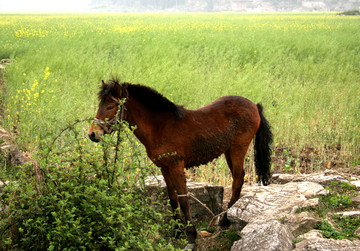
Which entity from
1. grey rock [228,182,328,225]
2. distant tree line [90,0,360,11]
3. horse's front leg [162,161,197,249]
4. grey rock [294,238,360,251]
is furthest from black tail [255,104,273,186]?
distant tree line [90,0,360,11]

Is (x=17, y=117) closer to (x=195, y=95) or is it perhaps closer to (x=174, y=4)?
(x=195, y=95)

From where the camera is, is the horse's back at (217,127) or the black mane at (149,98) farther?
the horse's back at (217,127)

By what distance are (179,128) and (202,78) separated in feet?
24.9

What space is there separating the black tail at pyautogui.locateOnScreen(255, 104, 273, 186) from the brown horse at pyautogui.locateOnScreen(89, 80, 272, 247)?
212mm

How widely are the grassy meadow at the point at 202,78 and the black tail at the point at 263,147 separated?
3.47ft

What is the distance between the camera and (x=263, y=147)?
187 inches

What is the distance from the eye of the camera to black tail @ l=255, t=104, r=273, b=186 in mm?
4676

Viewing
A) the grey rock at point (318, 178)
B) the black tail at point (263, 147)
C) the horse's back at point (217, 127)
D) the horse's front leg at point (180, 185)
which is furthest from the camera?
the grey rock at point (318, 178)

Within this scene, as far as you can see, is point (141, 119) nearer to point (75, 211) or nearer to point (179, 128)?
point (179, 128)

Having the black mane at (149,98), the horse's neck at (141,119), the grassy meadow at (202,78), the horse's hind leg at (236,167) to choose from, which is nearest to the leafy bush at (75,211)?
the grassy meadow at (202,78)

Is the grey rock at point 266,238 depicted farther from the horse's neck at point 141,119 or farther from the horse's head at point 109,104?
the horse's head at point 109,104

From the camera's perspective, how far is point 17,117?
743 cm

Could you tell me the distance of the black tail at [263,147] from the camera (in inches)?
184

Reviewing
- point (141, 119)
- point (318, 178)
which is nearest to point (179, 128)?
point (141, 119)
